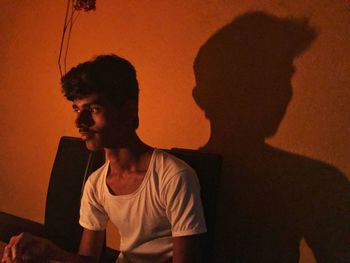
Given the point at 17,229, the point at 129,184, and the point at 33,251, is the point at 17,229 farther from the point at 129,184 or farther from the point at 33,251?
the point at 129,184

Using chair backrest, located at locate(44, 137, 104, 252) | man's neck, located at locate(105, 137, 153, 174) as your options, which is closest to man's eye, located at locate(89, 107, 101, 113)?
man's neck, located at locate(105, 137, 153, 174)

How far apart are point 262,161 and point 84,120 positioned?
2.14ft

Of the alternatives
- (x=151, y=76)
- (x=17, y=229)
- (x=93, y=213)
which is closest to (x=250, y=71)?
(x=151, y=76)

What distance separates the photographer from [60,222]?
4.23 feet

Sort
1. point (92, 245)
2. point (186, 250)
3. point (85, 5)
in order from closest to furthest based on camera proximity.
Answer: point (186, 250)
point (92, 245)
point (85, 5)

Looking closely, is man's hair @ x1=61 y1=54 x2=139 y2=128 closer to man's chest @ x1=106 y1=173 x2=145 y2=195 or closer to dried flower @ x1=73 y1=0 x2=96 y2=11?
man's chest @ x1=106 y1=173 x2=145 y2=195

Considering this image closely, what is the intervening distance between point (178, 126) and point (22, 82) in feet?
3.90

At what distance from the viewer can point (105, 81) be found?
893mm

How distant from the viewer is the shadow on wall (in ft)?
3.18

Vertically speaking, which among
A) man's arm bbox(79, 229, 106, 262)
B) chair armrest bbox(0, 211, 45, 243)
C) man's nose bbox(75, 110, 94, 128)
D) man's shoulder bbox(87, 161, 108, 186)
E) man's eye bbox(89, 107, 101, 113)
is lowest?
chair armrest bbox(0, 211, 45, 243)

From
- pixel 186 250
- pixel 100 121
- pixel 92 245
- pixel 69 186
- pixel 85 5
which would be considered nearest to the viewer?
pixel 186 250

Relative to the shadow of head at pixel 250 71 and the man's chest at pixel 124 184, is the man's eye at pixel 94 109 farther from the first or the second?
the shadow of head at pixel 250 71

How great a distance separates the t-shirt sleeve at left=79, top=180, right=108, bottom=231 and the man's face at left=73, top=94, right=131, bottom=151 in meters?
0.22

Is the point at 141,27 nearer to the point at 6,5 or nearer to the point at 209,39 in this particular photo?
the point at 209,39
